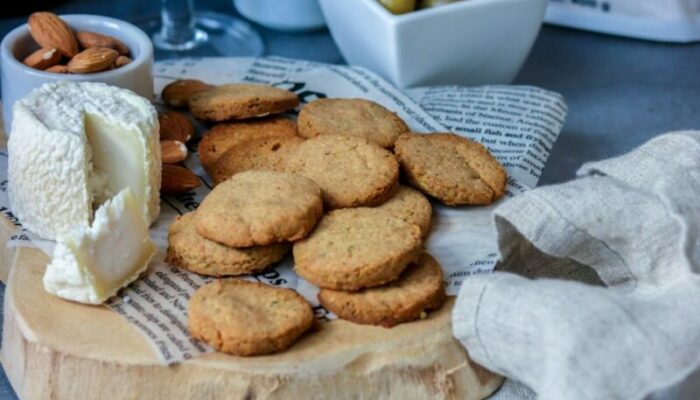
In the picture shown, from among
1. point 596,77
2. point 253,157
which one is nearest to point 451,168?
point 253,157

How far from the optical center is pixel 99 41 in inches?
42.4

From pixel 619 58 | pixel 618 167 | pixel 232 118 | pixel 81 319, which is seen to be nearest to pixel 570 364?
pixel 618 167

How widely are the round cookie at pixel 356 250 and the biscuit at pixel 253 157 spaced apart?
14cm

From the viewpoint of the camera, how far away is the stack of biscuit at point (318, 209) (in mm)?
845

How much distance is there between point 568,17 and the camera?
5.16 ft

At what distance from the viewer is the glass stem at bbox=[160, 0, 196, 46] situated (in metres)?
1.49

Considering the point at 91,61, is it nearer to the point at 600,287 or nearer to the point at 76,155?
the point at 76,155

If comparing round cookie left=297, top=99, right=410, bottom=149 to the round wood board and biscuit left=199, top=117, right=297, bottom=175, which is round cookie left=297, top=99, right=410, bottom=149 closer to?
biscuit left=199, top=117, right=297, bottom=175

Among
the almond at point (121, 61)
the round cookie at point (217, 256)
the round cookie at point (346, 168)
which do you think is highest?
the almond at point (121, 61)

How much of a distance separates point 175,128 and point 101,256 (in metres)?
0.27

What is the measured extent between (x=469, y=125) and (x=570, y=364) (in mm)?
442

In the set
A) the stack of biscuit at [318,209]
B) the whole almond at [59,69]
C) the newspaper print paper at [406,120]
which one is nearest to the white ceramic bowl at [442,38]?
the newspaper print paper at [406,120]

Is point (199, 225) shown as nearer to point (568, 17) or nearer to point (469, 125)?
point (469, 125)

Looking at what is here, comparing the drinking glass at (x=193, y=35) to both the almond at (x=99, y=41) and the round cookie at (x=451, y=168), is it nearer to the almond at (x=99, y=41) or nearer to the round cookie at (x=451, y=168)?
the almond at (x=99, y=41)
